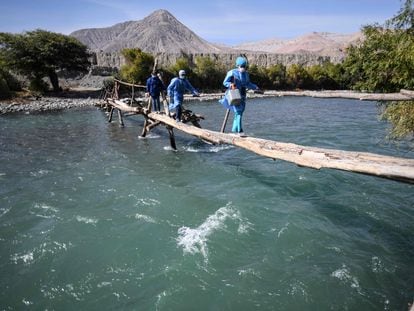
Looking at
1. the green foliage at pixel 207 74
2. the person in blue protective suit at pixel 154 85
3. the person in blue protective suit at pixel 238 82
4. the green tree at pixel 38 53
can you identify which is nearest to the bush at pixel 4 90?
the green tree at pixel 38 53

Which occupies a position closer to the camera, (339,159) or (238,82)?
(339,159)

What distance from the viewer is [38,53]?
36.6m

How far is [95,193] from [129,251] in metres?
3.65

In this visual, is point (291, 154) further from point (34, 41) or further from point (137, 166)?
point (34, 41)

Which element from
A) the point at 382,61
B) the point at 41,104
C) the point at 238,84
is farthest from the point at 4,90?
the point at 382,61

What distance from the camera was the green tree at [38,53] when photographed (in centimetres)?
3600

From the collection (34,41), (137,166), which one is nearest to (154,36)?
(34,41)

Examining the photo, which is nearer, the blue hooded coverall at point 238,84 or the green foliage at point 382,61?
the blue hooded coverall at point 238,84

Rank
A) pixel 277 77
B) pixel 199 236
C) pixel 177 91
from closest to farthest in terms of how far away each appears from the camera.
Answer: pixel 199 236 < pixel 177 91 < pixel 277 77

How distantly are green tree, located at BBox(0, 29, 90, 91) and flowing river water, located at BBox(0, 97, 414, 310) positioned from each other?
26477mm

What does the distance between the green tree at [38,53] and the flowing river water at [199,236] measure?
86.9 feet

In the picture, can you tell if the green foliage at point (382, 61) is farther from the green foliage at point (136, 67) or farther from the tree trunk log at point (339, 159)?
the green foliage at point (136, 67)

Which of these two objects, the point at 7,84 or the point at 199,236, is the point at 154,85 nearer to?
the point at 199,236

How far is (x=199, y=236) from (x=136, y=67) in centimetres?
3962
